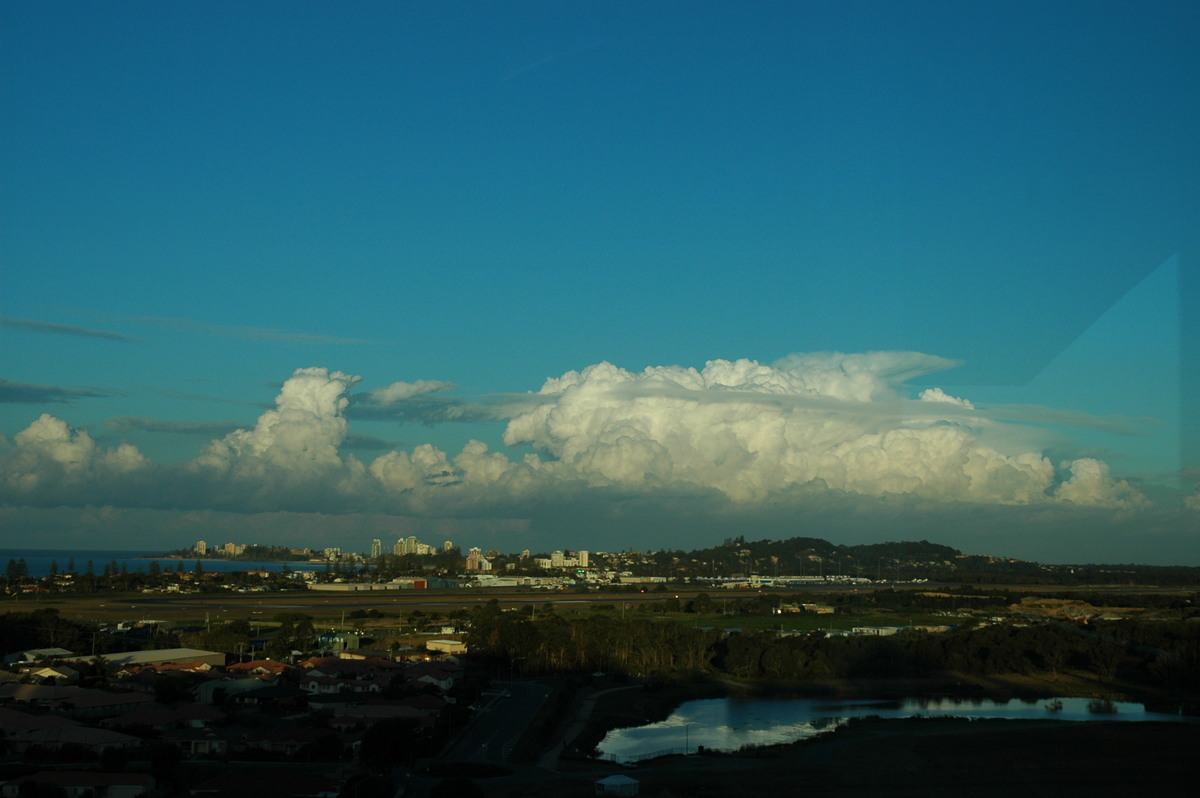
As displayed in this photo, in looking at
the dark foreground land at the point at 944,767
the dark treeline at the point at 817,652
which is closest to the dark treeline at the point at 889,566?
the dark treeline at the point at 817,652

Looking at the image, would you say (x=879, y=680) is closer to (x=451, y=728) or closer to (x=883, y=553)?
(x=451, y=728)

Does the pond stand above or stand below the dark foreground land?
below

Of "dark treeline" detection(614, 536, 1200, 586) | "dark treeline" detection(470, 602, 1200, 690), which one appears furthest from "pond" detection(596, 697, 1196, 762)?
"dark treeline" detection(614, 536, 1200, 586)

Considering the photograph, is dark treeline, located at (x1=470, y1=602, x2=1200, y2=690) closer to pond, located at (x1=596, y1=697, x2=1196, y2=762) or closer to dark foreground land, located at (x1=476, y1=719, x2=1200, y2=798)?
pond, located at (x1=596, y1=697, x2=1196, y2=762)

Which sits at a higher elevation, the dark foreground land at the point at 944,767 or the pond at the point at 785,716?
the dark foreground land at the point at 944,767

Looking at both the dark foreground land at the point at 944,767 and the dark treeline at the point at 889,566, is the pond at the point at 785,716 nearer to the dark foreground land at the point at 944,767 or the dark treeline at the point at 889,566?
the dark foreground land at the point at 944,767

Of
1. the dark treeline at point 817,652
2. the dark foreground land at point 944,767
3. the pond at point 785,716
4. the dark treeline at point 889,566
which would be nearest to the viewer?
the dark foreground land at point 944,767
